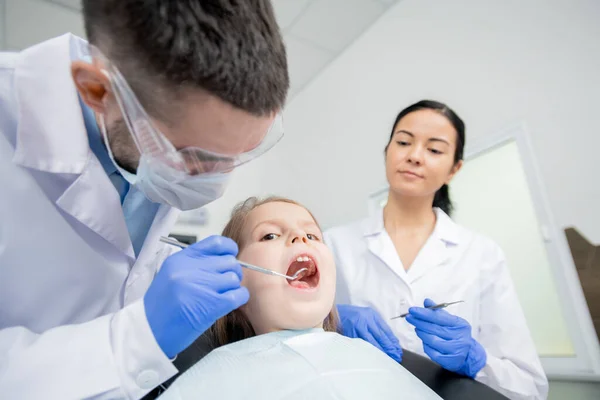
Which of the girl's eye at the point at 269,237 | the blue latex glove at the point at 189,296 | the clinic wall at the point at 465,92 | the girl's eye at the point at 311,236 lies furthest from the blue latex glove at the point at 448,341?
the clinic wall at the point at 465,92

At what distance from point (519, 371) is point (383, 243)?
713 mm

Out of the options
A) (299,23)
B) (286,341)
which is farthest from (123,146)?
(299,23)

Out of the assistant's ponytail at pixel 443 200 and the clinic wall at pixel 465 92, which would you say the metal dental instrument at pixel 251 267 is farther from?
the clinic wall at pixel 465 92

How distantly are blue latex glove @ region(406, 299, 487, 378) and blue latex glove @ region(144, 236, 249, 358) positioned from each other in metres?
0.67

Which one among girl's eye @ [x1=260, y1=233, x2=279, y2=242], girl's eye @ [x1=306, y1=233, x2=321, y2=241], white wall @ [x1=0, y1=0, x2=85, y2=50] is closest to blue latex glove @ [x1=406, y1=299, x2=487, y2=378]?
girl's eye @ [x1=306, y1=233, x2=321, y2=241]

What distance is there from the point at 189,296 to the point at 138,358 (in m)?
0.15

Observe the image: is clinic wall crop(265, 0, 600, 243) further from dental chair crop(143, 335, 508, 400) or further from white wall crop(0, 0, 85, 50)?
white wall crop(0, 0, 85, 50)

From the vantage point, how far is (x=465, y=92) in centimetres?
270

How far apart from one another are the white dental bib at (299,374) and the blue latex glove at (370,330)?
29 cm

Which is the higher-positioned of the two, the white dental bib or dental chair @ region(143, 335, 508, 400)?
the white dental bib

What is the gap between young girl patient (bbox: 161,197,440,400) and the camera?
803 millimetres

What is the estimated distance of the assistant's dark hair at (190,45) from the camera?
0.65m

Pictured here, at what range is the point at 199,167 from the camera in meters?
0.85

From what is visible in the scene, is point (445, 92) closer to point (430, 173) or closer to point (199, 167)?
point (430, 173)
